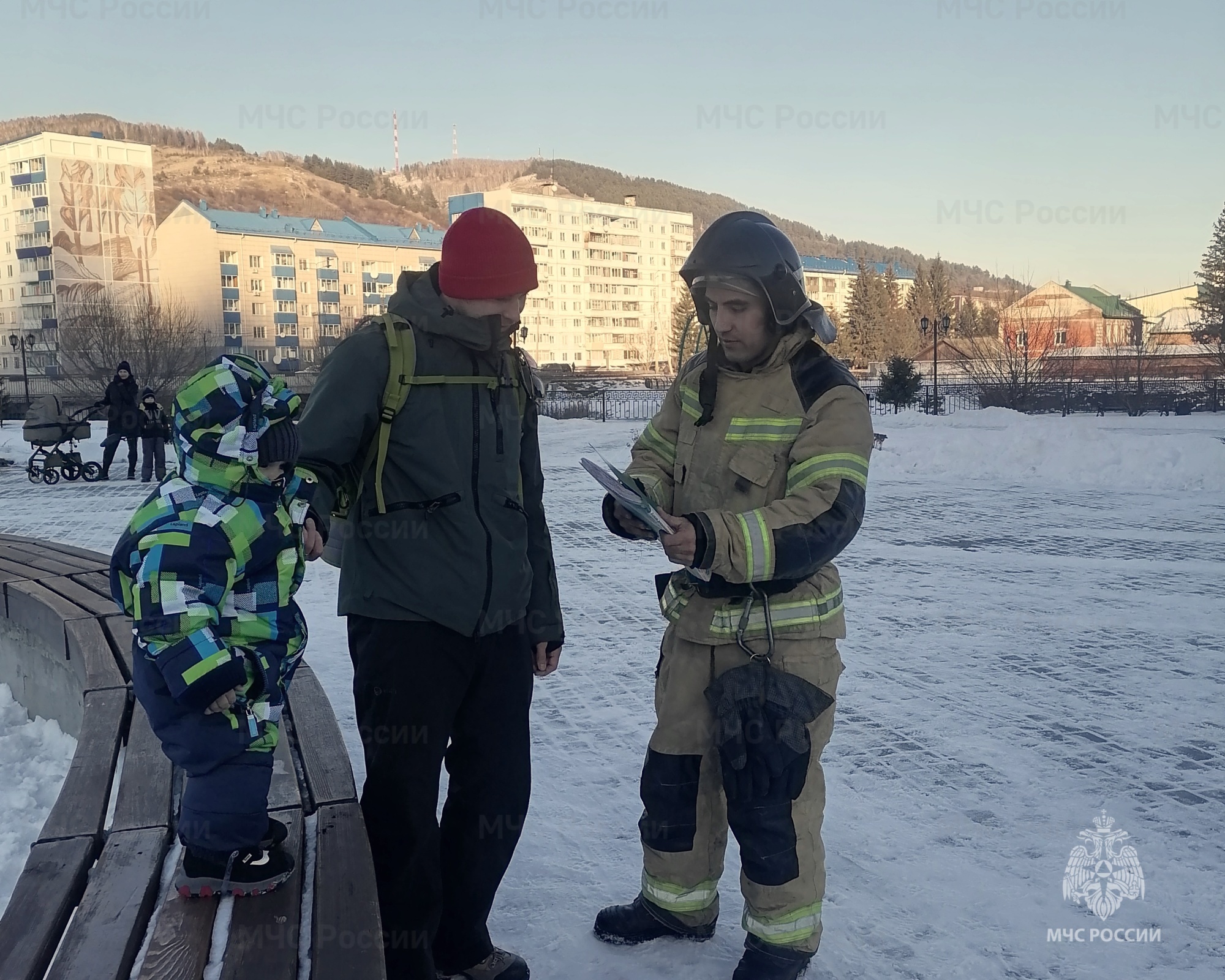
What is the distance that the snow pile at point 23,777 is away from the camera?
11.6 ft

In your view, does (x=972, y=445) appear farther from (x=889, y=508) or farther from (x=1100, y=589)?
(x=1100, y=589)

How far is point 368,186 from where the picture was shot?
144 metres

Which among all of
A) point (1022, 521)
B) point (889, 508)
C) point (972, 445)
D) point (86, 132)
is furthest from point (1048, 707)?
point (86, 132)

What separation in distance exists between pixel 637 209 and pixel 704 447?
11524 cm

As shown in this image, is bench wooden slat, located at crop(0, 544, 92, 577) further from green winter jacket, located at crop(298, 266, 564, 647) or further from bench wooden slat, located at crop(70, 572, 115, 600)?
green winter jacket, located at crop(298, 266, 564, 647)

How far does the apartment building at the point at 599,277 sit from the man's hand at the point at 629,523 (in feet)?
325

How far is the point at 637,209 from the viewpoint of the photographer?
113688 millimetres

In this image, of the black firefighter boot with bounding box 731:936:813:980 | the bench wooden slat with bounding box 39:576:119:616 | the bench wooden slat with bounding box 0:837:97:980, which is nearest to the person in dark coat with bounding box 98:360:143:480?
the bench wooden slat with bounding box 39:576:119:616

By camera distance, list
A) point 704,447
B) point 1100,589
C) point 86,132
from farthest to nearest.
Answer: point 86,132, point 1100,589, point 704,447

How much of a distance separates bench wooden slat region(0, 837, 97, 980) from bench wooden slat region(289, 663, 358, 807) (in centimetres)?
62

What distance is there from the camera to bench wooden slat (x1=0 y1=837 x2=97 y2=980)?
6.74 ft

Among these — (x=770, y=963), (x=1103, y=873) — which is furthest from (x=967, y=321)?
(x=770, y=963)

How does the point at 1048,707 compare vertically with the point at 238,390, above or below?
below

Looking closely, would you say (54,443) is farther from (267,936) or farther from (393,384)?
(267,936)
